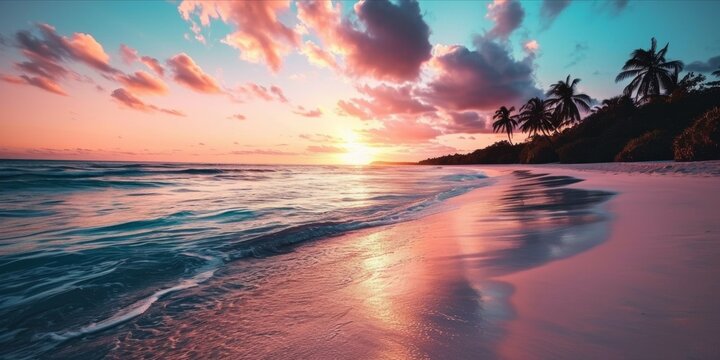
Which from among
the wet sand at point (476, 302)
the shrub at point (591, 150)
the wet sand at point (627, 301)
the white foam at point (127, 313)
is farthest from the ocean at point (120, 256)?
the shrub at point (591, 150)

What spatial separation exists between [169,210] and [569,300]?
978 centimetres

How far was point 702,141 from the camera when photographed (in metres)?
13.0

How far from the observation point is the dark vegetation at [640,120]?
14.2 metres

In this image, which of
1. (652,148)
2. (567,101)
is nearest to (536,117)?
(567,101)

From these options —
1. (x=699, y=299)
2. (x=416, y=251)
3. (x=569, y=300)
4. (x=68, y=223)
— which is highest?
(x=699, y=299)

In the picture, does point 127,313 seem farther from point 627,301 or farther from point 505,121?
point 505,121

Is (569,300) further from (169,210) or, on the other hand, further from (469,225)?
(169,210)

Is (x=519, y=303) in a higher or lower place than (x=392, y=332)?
higher

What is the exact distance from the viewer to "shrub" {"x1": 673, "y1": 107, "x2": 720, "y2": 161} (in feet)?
41.6

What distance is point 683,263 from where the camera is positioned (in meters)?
2.14

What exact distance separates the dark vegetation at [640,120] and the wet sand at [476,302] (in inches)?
588

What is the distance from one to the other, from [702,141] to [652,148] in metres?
6.85

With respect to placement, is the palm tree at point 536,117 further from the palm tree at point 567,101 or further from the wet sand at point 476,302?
the wet sand at point 476,302

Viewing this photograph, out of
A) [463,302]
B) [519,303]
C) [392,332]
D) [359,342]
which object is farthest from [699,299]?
[359,342]
